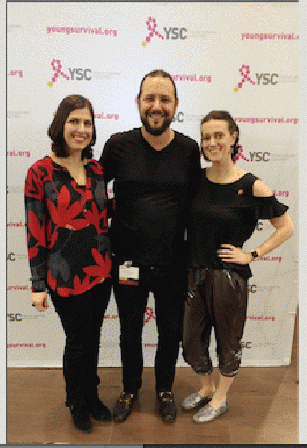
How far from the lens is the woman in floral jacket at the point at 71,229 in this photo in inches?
59.4

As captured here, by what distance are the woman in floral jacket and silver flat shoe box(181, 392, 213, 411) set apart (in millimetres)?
631

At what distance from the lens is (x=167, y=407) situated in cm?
189

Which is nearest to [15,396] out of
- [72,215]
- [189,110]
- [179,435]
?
[179,435]

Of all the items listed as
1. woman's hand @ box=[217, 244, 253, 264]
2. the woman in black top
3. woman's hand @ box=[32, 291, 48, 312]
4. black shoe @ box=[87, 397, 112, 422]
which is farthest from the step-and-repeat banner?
black shoe @ box=[87, 397, 112, 422]

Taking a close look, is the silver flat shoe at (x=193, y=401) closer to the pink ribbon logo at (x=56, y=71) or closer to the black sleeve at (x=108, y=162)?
the black sleeve at (x=108, y=162)

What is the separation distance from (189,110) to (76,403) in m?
1.80

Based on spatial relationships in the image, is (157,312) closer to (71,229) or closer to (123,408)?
(123,408)

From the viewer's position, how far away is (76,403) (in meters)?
1.73

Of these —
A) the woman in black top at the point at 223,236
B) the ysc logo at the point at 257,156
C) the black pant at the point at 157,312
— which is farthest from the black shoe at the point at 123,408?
the ysc logo at the point at 257,156

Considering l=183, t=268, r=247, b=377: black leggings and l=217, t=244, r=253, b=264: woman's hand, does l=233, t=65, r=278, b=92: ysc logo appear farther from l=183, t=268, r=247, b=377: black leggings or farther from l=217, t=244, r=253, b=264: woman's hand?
l=183, t=268, r=247, b=377: black leggings

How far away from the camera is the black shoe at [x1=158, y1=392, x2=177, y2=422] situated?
1.85m

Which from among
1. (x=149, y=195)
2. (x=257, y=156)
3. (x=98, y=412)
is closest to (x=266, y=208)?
(x=149, y=195)

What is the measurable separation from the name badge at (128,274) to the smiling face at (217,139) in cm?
63

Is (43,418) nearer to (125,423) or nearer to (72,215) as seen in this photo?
(125,423)
